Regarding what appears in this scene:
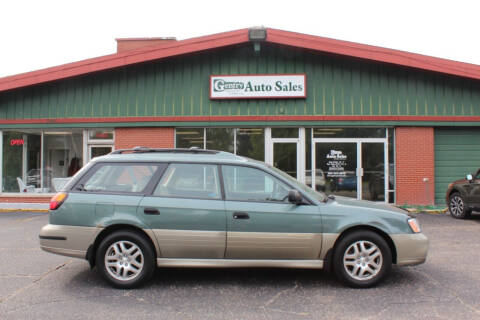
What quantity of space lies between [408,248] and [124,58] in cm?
→ 1029

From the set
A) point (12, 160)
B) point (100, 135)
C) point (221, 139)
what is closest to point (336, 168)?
point (221, 139)

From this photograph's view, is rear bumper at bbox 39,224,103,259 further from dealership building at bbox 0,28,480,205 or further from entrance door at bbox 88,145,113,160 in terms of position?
entrance door at bbox 88,145,113,160

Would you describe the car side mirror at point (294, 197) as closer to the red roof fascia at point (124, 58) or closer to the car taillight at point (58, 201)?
the car taillight at point (58, 201)

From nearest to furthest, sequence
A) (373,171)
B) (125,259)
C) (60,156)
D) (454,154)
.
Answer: (125,259), (373,171), (454,154), (60,156)

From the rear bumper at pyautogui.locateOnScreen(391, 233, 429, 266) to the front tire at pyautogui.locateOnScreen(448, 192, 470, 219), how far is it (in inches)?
250

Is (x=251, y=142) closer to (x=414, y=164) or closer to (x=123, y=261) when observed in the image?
(x=414, y=164)

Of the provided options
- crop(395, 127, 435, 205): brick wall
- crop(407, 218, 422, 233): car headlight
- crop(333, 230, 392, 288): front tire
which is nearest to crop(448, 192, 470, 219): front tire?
crop(395, 127, 435, 205): brick wall

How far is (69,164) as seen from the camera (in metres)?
13.2

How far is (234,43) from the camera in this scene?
39.4ft

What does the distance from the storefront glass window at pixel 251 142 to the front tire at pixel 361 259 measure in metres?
7.92

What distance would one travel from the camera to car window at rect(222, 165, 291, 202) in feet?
15.5

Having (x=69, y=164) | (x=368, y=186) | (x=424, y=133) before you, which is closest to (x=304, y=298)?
(x=368, y=186)

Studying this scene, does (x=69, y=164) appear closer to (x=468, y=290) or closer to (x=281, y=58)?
(x=281, y=58)

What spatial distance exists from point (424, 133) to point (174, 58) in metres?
8.32
